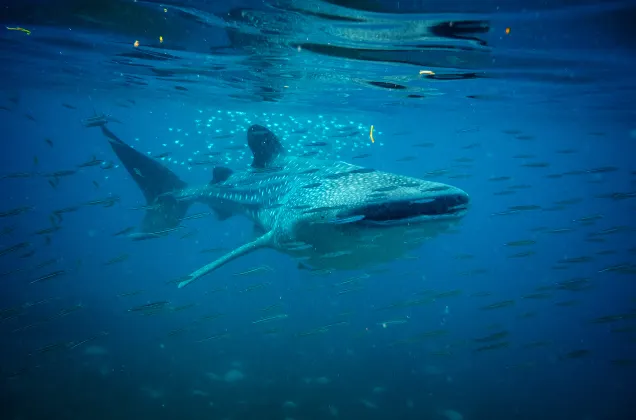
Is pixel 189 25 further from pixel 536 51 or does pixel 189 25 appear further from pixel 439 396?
pixel 439 396

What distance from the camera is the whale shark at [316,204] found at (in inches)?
177

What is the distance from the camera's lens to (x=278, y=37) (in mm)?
11602

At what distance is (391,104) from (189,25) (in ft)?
50.0

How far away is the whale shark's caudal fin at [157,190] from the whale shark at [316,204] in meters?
0.03

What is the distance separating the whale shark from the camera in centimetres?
450

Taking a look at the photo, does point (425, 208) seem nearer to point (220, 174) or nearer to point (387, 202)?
point (387, 202)

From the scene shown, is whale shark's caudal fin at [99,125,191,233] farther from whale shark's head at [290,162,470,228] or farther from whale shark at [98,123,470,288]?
whale shark's head at [290,162,470,228]

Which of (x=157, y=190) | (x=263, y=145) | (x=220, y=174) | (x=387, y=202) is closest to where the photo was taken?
(x=387, y=202)

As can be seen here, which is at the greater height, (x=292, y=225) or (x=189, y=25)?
(x=189, y=25)

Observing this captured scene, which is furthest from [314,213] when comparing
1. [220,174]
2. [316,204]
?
[220,174]

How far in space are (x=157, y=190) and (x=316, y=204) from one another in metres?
7.21

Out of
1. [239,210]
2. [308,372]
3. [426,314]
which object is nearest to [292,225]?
[239,210]

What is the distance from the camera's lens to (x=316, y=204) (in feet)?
19.4

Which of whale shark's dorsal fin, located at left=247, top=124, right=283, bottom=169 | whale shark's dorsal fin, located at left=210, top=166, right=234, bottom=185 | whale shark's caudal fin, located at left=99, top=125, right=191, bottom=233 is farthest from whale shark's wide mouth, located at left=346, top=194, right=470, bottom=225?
whale shark's caudal fin, located at left=99, top=125, right=191, bottom=233
